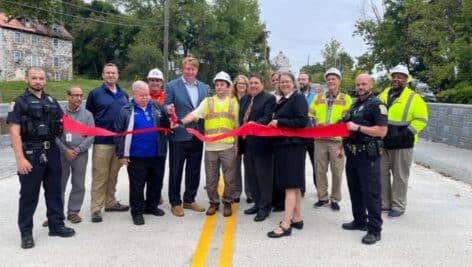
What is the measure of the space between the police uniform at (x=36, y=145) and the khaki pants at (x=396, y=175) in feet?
14.3

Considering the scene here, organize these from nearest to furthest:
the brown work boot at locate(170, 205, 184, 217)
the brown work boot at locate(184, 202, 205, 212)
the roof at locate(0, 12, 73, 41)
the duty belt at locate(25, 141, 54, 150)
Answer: the duty belt at locate(25, 141, 54, 150) < the brown work boot at locate(170, 205, 184, 217) < the brown work boot at locate(184, 202, 205, 212) < the roof at locate(0, 12, 73, 41)

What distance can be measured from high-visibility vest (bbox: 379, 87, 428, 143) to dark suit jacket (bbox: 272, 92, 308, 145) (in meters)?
1.52

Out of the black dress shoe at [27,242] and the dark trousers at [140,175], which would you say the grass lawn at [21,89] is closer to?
the dark trousers at [140,175]

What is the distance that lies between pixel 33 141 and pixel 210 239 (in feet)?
7.51

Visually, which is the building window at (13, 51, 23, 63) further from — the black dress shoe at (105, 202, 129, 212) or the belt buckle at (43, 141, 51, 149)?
the belt buckle at (43, 141, 51, 149)

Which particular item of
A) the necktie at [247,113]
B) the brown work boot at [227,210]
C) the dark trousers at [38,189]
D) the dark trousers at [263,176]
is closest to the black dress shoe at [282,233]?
the dark trousers at [263,176]

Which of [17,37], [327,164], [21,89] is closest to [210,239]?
[327,164]

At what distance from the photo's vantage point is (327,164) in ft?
Result: 22.4

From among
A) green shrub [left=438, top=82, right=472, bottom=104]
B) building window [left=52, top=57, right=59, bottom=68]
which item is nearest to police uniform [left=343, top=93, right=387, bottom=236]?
green shrub [left=438, top=82, right=472, bottom=104]

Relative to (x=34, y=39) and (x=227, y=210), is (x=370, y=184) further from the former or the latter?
(x=34, y=39)

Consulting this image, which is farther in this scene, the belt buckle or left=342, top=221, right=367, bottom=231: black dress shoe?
left=342, top=221, right=367, bottom=231: black dress shoe

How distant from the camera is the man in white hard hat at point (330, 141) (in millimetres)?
6625

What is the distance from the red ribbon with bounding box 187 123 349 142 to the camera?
5.47m

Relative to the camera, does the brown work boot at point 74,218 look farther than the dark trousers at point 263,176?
No
